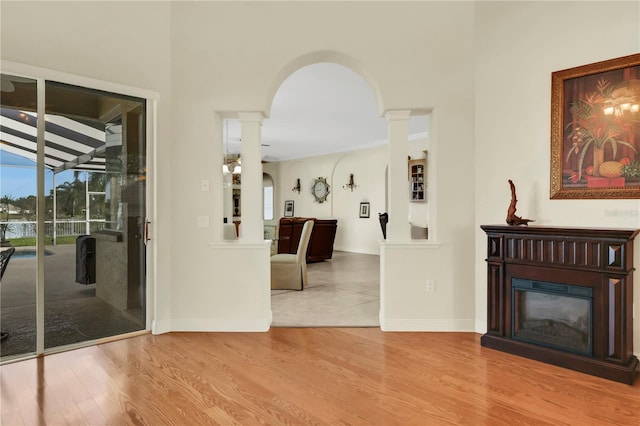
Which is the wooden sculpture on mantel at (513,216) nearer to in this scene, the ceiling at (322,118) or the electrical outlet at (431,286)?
the electrical outlet at (431,286)

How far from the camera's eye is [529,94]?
3424mm

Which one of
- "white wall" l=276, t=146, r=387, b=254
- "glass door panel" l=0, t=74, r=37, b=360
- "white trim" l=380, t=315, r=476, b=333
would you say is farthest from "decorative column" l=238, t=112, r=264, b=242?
"white wall" l=276, t=146, r=387, b=254

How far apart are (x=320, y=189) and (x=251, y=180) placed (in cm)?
777

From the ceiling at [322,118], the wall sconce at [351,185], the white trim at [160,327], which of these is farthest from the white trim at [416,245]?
the wall sconce at [351,185]

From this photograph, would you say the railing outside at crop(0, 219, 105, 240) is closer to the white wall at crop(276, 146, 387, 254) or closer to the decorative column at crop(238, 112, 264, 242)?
the decorative column at crop(238, 112, 264, 242)

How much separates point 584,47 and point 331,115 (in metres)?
4.52

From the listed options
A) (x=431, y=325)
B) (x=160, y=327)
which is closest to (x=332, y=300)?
(x=431, y=325)

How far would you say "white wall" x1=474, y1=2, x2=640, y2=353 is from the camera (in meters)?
2.99

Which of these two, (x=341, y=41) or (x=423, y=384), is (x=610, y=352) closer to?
(x=423, y=384)

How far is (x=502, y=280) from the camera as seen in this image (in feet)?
10.7

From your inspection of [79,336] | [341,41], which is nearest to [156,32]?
[341,41]

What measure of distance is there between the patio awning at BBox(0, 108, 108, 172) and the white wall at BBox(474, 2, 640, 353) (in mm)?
3528

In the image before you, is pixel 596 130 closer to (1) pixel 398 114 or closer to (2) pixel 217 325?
(1) pixel 398 114

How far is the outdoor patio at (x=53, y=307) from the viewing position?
121 inches
